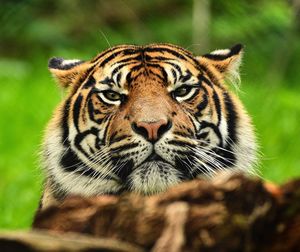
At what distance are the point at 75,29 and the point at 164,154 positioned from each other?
1055 cm

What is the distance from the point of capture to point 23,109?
10.8 meters

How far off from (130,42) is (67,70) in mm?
7919

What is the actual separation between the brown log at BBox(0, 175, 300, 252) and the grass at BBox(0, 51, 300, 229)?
3.81m

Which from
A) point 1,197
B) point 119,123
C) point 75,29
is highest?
point 75,29

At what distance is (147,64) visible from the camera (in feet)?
15.6

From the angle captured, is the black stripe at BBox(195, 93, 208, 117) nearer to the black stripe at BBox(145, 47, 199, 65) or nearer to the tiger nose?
the black stripe at BBox(145, 47, 199, 65)

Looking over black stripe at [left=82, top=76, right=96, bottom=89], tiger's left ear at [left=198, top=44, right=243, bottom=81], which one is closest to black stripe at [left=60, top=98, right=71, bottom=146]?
black stripe at [left=82, top=76, right=96, bottom=89]

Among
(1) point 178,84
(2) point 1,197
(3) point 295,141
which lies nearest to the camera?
(1) point 178,84

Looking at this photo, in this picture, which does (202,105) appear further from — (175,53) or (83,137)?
(83,137)

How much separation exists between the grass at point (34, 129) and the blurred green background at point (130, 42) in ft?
0.03

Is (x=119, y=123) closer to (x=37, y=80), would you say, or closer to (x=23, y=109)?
(x=23, y=109)

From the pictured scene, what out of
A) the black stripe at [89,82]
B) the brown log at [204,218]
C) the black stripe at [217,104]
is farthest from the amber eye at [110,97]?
the brown log at [204,218]

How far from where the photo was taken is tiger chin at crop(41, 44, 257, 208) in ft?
14.3

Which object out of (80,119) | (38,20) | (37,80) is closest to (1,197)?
(80,119)
